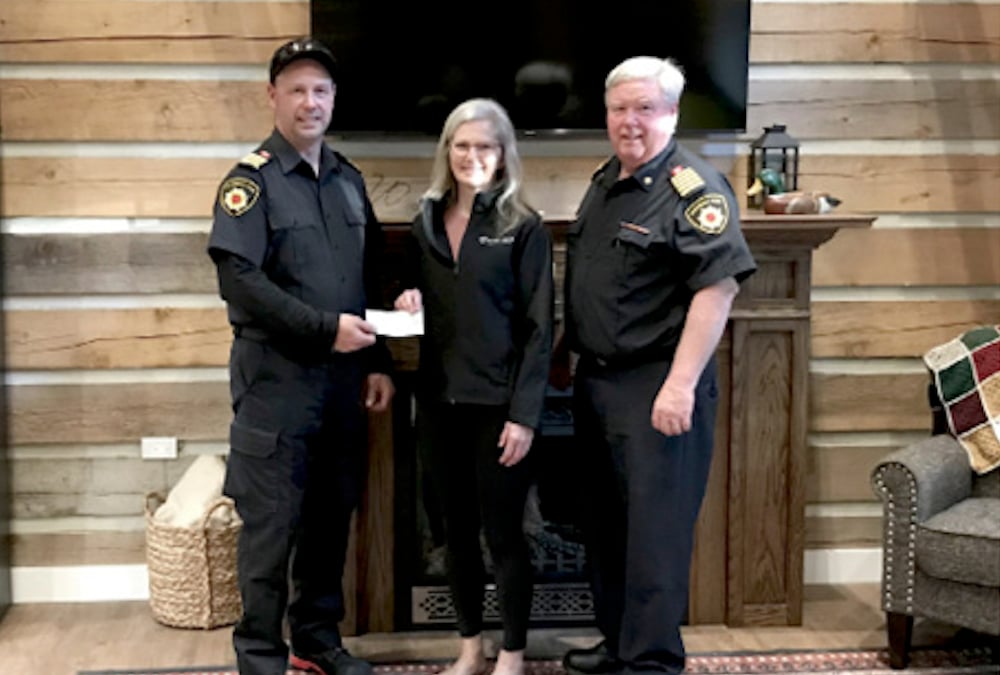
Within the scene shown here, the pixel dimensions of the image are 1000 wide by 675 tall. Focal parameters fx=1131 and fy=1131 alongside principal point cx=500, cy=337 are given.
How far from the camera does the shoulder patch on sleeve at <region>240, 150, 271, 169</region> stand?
2.69 metres

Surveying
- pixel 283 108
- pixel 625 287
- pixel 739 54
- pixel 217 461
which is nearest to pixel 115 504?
pixel 217 461

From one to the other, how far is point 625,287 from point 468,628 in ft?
3.33

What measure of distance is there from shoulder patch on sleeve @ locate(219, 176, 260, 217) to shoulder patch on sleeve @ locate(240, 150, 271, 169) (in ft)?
0.14

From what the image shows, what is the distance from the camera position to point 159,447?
11.7 feet

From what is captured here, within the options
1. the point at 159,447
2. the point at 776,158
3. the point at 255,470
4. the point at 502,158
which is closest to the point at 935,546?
the point at 776,158

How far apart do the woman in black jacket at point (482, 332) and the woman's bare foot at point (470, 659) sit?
19cm

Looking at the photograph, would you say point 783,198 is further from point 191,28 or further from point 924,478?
point 191,28

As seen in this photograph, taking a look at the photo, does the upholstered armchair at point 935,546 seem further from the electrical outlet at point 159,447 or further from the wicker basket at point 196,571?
the electrical outlet at point 159,447

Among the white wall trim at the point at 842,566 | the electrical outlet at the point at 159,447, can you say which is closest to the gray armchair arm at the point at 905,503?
the white wall trim at the point at 842,566

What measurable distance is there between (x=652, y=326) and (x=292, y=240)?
87 cm

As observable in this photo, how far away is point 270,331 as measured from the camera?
267cm

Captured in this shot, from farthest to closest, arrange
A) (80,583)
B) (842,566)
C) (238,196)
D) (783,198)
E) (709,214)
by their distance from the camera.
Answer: (842,566) < (80,583) < (783,198) < (238,196) < (709,214)

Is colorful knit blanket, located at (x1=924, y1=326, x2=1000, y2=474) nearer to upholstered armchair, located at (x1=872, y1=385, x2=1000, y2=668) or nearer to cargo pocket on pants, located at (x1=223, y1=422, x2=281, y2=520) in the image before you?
upholstered armchair, located at (x1=872, y1=385, x2=1000, y2=668)

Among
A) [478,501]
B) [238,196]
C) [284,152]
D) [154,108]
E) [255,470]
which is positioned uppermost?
[154,108]
